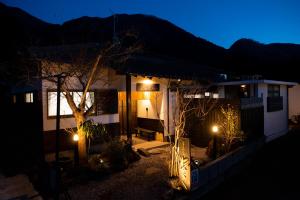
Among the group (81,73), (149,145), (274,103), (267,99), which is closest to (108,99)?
(81,73)

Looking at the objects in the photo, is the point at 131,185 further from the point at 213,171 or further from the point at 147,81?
the point at 147,81

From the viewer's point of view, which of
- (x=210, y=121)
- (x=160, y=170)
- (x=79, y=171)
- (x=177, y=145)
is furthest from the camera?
(x=210, y=121)

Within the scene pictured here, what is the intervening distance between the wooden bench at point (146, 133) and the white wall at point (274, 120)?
6.58 metres

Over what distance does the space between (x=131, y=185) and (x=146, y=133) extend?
6.00m

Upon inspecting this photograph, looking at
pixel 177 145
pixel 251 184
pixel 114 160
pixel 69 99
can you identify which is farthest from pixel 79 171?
pixel 251 184

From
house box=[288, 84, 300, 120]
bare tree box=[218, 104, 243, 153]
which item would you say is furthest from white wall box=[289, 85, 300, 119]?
bare tree box=[218, 104, 243, 153]

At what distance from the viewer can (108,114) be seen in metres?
11.5

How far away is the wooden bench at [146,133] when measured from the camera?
42.3 feet

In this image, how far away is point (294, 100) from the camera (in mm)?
19328

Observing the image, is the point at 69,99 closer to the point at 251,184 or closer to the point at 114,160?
the point at 114,160

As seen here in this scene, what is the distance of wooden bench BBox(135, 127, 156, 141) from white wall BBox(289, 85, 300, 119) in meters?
13.4

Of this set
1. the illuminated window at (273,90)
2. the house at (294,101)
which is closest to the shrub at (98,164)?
the illuminated window at (273,90)

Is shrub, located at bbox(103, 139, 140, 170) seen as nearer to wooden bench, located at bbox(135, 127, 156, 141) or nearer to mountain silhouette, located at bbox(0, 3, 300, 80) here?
wooden bench, located at bbox(135, 127, 156, 141)

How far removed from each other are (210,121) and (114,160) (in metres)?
5.40
